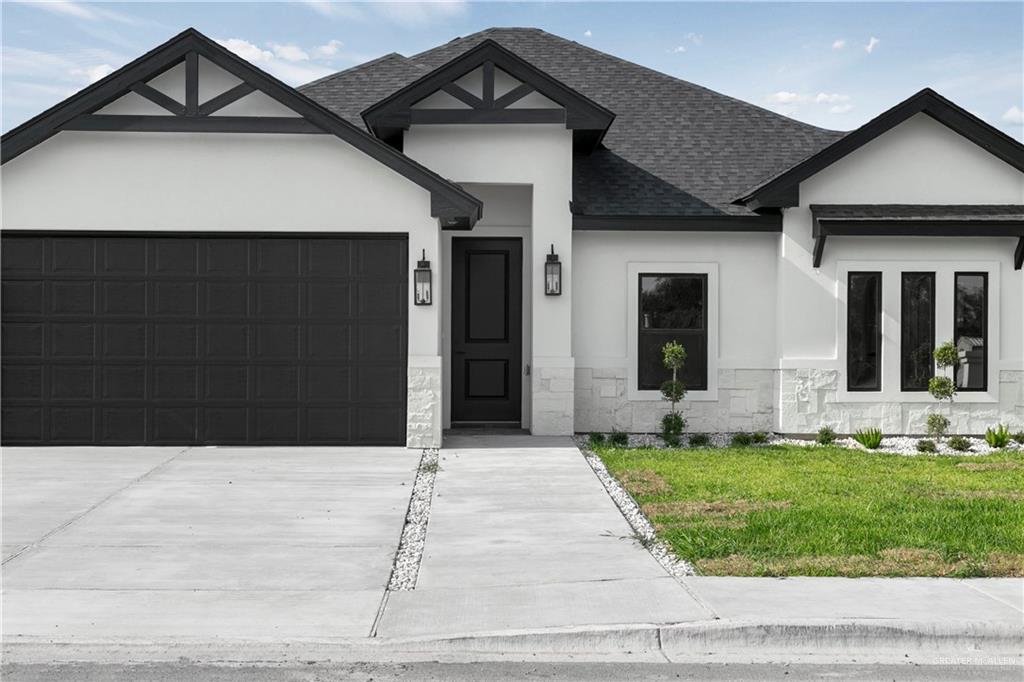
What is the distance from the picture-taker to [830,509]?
31.3 feet

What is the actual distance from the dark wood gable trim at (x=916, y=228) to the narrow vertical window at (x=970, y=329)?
76cm

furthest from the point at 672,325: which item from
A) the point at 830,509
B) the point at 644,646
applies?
the point at 644,646

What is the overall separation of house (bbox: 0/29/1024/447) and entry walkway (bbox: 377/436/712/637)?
344cm

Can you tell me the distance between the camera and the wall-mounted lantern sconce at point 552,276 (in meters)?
15.4

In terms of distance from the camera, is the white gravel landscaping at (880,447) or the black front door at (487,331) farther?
the black front door at (487,331)

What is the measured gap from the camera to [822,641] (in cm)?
603

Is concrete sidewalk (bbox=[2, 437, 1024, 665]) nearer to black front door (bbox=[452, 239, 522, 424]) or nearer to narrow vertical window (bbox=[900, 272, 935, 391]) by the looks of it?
black front door (bbox=[452, 239, 522, 424])

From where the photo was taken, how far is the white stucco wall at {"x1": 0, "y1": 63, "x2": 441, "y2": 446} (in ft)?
45.4

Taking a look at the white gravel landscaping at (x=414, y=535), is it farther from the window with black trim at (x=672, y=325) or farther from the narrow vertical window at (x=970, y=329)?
the narrow vertical window at (x=970, y=329)

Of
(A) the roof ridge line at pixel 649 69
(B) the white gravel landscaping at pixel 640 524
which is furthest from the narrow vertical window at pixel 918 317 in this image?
(B) the white gravel landscaping at pixel 640 524

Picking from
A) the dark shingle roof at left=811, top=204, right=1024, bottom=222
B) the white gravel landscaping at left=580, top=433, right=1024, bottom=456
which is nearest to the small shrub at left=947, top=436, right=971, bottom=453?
the white gravel landscaping at left=580, top=433, right=1024, bottom=456

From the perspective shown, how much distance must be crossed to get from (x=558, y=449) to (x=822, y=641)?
318 inches

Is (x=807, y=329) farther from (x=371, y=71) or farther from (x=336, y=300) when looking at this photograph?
(x=371, y=71)

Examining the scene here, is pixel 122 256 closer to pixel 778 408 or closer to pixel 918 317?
pixel 778 408
